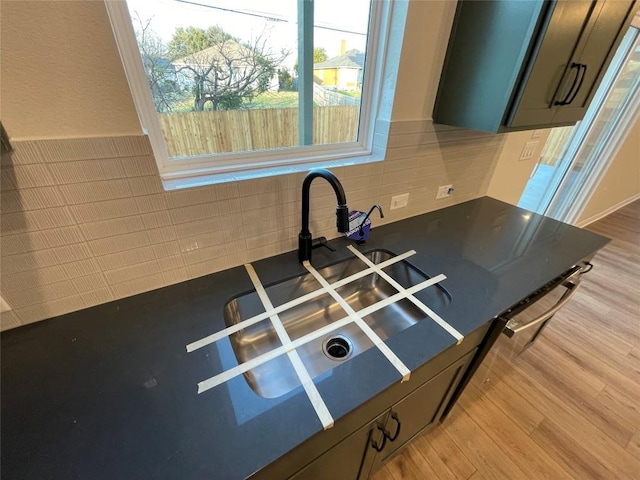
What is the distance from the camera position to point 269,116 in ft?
3.16

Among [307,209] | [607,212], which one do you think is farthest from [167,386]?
[607,212]

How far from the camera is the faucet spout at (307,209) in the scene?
2.45 feet

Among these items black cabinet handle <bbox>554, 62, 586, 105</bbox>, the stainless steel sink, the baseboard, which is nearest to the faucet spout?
the stainless steel sink

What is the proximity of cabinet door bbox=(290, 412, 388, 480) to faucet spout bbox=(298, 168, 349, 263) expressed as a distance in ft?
1.85

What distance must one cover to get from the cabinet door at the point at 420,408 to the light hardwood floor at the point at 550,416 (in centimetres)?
14

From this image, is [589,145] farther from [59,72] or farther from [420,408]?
[59,72]

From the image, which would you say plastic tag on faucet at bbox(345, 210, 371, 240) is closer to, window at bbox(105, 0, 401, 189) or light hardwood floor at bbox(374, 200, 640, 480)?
window at bbox(105, 0, 401, 189)

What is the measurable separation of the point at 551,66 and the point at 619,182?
3.53m

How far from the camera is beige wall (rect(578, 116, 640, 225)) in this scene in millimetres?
2688

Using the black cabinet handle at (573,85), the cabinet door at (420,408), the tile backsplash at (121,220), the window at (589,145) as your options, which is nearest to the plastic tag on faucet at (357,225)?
the tile backsplash at (121,220)

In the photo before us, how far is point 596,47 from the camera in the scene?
100 centimetres

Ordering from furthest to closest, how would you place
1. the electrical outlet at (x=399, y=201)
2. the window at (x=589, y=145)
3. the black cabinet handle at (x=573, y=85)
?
the window at (x=589, y=145)
the electrical outlet at (x=399, y=201)
the black cabinet handle at (x=573, y=85)

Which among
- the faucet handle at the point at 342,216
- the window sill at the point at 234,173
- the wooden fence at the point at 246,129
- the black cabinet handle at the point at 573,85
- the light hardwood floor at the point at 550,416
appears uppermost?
the black cabinet handle at the point at 573,85

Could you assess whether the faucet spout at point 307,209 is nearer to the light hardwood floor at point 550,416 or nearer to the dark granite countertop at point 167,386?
the dark granite countertop at point 167,386
